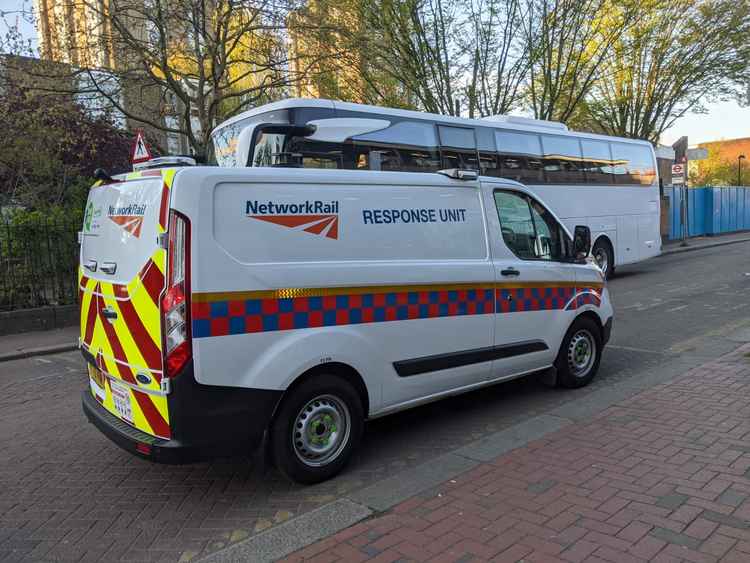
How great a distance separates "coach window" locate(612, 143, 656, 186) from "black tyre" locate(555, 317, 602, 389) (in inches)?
430

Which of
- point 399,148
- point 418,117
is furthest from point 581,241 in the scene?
point 418,117

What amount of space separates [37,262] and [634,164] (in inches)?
569

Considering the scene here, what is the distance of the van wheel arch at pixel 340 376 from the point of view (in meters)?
3.80

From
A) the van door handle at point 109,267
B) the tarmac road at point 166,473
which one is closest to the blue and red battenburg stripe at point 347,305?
the van door handle at point 109,267

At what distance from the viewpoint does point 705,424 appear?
464cm

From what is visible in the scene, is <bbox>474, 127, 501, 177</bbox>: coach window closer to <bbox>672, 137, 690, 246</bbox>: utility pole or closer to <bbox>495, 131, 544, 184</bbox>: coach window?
<bbox>495, 131, 544, 184</bbox>: coach window

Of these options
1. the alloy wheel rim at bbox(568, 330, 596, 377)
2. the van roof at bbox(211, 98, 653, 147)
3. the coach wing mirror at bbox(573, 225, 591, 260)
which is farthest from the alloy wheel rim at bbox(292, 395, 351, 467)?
the van roof at bbox(211, 98, 653, 147)

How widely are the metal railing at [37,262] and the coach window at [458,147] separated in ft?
23.1

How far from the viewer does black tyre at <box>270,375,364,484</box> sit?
12.4 feet

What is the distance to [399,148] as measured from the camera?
33.5ft

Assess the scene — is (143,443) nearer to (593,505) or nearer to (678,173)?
(593,505)

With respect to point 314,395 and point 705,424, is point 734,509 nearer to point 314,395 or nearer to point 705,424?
point 705,424

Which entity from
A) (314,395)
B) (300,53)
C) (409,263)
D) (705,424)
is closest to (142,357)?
(314,395)

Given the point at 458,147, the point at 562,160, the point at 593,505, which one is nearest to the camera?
the point at 593,505
